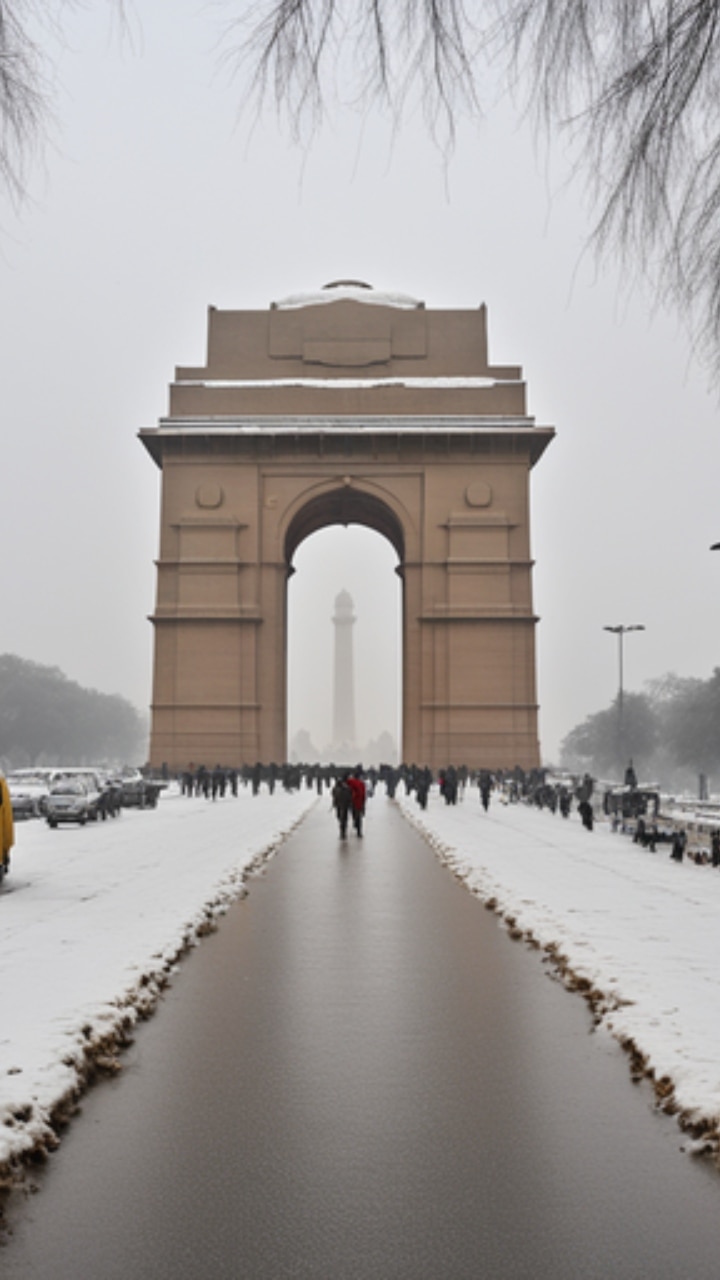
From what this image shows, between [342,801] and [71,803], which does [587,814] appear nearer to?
[342,801]

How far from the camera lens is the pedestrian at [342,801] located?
72.1ft

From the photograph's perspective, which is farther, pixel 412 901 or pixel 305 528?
pixel 305 528

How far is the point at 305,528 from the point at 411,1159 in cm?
5727

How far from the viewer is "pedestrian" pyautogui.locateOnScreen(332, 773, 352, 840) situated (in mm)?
21964

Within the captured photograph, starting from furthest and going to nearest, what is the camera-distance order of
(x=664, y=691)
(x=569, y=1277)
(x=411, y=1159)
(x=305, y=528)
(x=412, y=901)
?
(x=664, y=691), (x=305, y=528), (x=412, y=901), (x=411, y=1159), (x=569, y=1277)

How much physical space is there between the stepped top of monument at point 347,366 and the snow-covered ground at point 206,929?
116 ft

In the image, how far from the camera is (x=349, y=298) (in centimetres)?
5884

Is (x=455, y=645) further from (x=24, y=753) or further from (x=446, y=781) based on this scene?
(x=24, y=753)

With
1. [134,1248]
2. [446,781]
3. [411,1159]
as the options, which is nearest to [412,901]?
[411,1159]

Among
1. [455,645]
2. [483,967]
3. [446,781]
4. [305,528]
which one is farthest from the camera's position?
[305,528]

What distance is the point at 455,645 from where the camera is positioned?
51.8 m

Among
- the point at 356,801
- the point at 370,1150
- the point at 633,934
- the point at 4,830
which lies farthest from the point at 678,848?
the point at 370,1150

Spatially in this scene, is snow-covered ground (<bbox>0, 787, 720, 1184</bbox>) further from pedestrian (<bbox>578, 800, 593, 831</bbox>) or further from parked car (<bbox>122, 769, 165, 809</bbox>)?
parked car (<bbox>122, 769, 165, 809</bbox>)

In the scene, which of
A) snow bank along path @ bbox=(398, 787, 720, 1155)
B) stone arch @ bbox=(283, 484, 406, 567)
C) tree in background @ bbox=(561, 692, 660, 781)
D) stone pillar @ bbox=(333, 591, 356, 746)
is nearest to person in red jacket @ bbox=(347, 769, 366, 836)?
snow bank along path @ bbox=(398, 787, 720, 1155)
